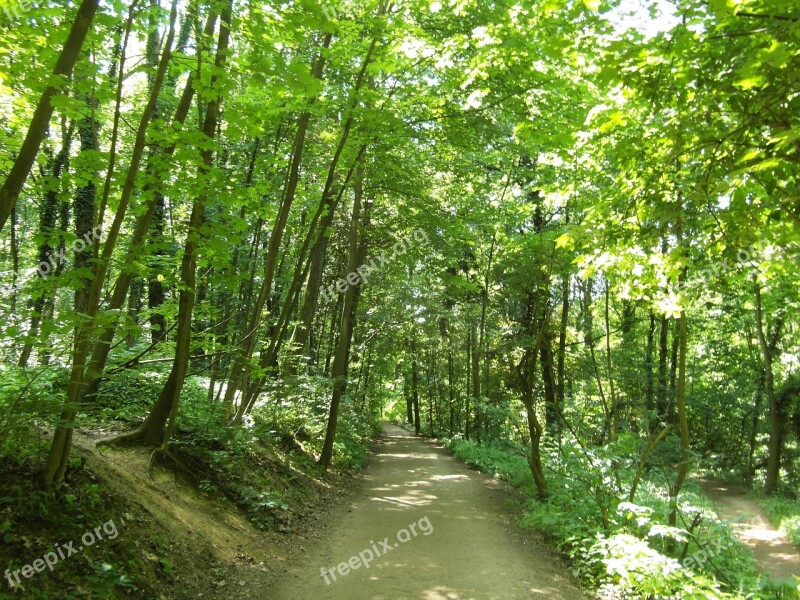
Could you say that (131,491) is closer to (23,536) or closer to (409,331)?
(23,536)

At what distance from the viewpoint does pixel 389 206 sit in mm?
15367

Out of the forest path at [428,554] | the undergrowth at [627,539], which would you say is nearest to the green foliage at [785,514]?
the undergrowth at [627,539]

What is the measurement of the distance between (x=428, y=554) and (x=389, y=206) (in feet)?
35.7

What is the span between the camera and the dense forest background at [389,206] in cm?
382

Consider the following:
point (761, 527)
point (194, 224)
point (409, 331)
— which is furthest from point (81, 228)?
point (761, 527)

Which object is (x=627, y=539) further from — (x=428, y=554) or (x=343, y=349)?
(x=343, y=349)

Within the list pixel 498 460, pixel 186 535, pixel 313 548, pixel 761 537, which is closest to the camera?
pixel 186 535

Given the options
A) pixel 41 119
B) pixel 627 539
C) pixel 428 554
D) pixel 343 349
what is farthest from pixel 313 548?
pixel 343 349

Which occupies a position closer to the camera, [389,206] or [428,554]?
[428,554]

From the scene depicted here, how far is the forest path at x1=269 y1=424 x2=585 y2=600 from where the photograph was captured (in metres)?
5.34

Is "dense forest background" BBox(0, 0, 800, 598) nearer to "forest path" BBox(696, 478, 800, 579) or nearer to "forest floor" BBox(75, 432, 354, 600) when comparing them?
"forest floor" BBox(75, 432, 354, 600)

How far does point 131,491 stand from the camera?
213 inches

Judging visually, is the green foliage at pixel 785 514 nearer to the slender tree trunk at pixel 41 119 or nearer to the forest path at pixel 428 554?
the forest path at pixel 428 554

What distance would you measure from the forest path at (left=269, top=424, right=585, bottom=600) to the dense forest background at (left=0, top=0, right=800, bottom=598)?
2.32 ft
